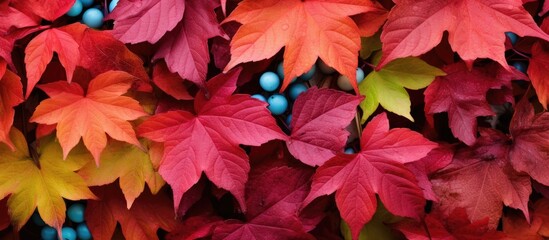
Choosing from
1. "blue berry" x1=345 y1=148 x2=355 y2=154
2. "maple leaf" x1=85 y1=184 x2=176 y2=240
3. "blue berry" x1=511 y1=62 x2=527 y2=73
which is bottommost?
"maple leaf" x1=85 y1=184 x2=176 y2=240

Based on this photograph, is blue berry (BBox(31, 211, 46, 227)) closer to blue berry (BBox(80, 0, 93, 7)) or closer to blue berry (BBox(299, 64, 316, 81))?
blue berry (BBox(80, 0, 93, 7))

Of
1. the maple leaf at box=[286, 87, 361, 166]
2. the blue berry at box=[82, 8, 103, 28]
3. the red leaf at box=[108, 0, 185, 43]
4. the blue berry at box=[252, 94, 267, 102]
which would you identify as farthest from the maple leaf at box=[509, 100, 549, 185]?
the blue berry at box=[82, 8, 103, 28]

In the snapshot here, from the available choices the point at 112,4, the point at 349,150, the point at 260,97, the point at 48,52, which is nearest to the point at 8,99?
the point at 48,52

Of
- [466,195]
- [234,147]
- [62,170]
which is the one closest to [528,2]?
[466,195]

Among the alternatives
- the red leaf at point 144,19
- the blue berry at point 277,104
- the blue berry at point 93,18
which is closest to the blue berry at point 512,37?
the blue berry at point 277,104

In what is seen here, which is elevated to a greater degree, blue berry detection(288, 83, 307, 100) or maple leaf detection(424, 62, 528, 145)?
blue berry detection(288, 83, 307, 100)

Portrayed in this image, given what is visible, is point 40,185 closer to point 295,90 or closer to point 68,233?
point 68,233
